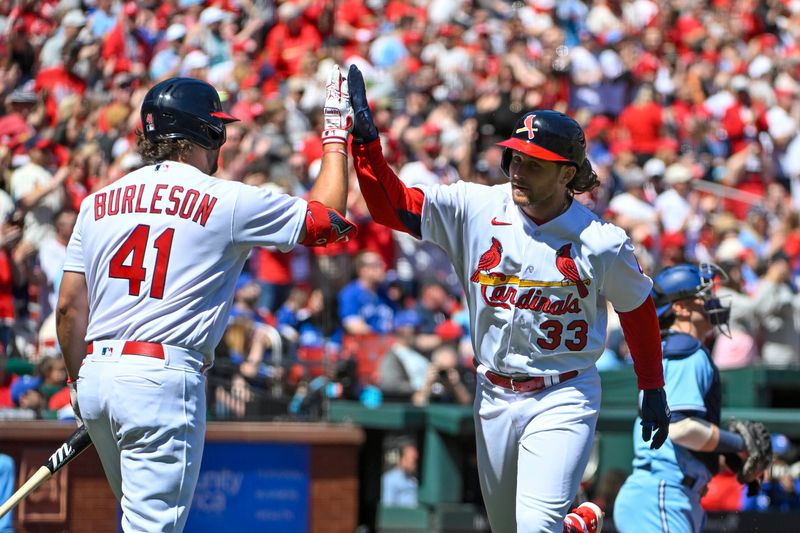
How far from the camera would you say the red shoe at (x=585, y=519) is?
519 cm

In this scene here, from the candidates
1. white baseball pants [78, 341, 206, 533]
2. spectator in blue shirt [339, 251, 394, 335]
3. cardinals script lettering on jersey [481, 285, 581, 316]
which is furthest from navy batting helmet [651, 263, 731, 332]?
spectator in blue shirt [339, 251, 394, 335]

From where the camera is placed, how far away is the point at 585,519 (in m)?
5.27

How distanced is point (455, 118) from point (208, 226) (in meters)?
10.0

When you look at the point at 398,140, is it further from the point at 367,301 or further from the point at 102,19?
the point at 102,19

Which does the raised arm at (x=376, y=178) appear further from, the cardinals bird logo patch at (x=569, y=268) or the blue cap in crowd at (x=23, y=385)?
the blue cap in crowd at (x=23, y=385)

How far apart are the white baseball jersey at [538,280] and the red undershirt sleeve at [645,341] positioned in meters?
0.07

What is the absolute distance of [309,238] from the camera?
4.79 meters

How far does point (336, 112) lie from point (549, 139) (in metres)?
0.85

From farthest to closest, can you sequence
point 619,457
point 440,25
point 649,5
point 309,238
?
point 649,5, point 440,25, point 619,457, point 309,238

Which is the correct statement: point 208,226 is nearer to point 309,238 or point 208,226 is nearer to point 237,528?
point 309,238

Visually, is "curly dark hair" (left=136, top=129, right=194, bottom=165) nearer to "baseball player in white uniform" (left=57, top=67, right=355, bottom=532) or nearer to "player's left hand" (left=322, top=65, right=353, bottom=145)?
"baseball player in white uniform" (left=57, top=67, right=355, bottom=532)

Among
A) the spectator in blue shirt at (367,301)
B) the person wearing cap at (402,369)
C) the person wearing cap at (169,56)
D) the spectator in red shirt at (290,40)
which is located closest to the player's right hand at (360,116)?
the person wearing cap at (402,369)

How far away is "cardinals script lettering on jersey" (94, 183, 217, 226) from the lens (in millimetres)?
4629

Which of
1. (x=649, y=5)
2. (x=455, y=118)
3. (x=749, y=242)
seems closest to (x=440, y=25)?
(x=455, y=118)
